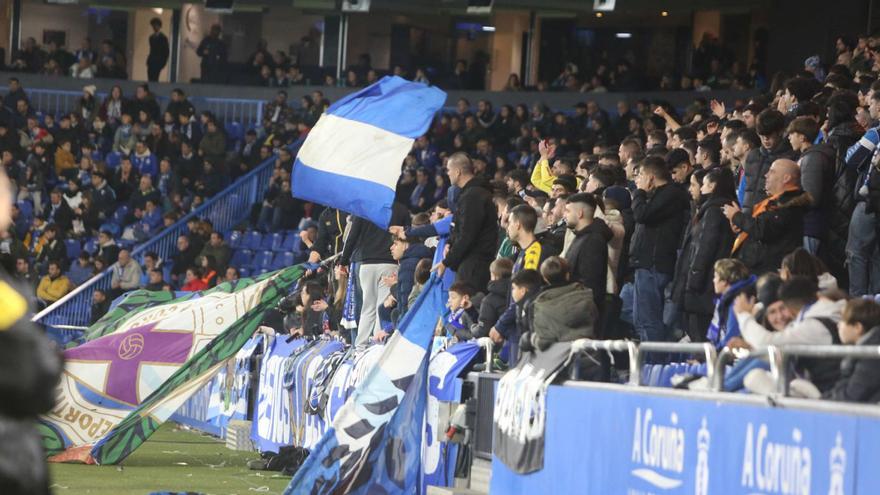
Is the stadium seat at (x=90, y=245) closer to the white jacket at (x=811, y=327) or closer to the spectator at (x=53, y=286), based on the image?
the spectator at (x=53, y=286)

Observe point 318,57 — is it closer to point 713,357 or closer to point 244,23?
point 244,23

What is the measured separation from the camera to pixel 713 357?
23.6 ft

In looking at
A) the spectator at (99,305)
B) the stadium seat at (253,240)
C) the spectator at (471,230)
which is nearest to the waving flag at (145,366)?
the spectator at (471,230)

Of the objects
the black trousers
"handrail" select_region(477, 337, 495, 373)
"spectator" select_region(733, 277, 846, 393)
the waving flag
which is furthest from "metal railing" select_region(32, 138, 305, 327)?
"spectator" select_region(733, 277, 846, 393)

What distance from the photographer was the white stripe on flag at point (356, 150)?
1389 cm

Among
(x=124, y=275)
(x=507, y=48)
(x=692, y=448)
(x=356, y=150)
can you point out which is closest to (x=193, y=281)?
(x=124, y=275)

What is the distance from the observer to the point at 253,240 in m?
28.0

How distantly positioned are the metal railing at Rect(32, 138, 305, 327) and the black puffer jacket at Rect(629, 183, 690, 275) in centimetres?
1535

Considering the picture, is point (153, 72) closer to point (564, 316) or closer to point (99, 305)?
point (99, 305)

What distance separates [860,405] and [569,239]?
549 centimetres

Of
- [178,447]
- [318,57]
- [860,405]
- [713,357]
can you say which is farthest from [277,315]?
[318,57]

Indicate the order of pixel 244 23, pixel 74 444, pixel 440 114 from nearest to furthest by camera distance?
1. pixel 74 444
2. pixel 440 114
3. pixel 244 23

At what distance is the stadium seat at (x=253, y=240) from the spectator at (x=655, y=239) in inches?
682

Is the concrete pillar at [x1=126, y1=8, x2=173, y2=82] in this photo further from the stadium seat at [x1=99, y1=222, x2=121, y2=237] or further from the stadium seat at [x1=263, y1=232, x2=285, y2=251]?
the stadium seat at [x1=263, y1=232, x2=285, y2=251]
